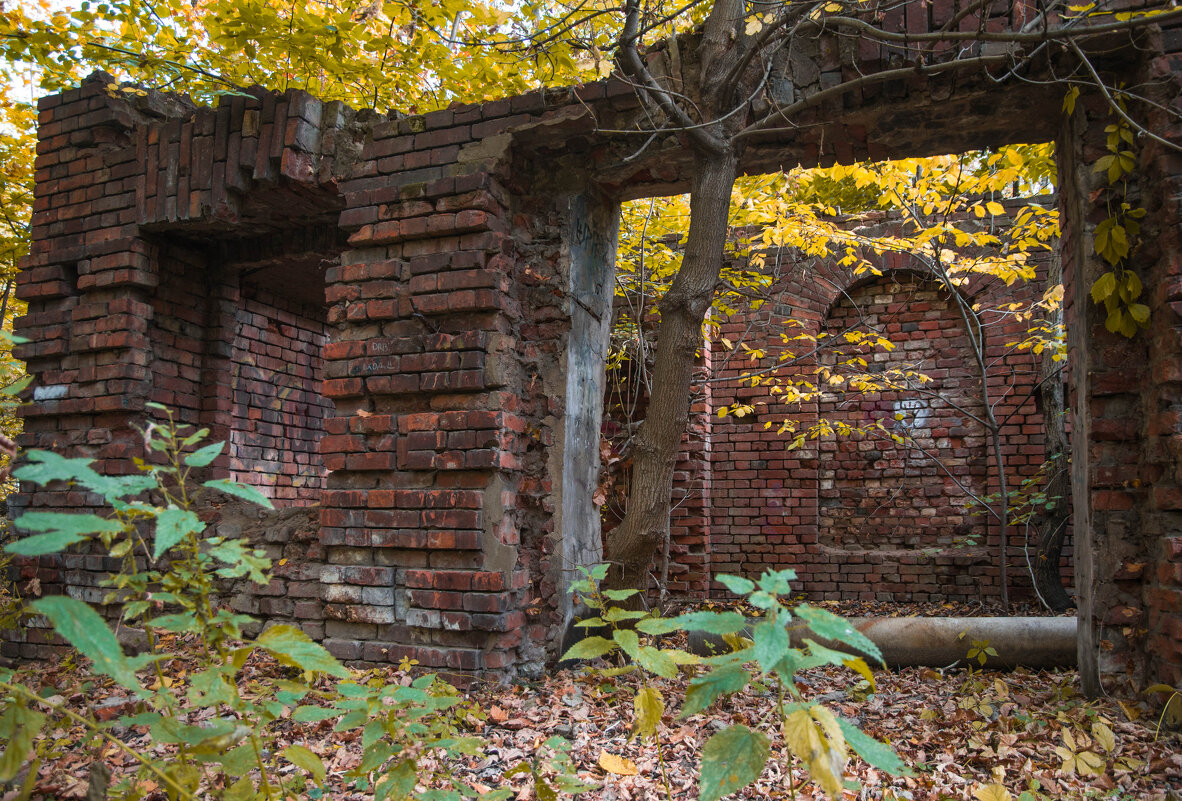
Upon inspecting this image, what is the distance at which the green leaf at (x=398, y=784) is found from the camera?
5.45 feet

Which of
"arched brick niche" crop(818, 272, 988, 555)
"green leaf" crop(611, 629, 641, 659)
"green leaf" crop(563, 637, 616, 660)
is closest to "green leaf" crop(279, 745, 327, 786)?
"green leaf" crop(563, 637, 616, 660)

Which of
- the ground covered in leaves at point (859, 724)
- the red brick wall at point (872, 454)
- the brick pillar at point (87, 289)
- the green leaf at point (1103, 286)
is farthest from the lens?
the red brick wall at point (872, 454)

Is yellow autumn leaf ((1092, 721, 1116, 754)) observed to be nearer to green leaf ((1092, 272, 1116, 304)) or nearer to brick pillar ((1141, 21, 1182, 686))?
brick pillar ((1141, 21, 1182, 686))

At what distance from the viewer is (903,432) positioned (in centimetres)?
718

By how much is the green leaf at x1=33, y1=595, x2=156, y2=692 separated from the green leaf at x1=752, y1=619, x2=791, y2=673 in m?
1.01

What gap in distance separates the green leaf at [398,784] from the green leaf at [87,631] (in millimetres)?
663

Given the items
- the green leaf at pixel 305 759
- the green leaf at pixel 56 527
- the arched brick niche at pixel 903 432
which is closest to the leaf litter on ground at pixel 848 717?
the green leaf at pixel 305 759

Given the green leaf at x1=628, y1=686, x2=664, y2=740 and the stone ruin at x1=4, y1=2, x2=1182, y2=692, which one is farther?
A: the stone ruin at x1=4, y1=2, x2=1182, y2=692

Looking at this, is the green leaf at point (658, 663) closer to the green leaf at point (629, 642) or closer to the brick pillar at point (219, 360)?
the green leaf at point (629, 642)

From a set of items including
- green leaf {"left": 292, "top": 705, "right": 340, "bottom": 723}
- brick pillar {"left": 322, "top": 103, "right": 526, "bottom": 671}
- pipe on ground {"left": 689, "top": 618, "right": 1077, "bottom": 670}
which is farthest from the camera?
pipe on ground {"left": 689, "top": 618, "right": 1077, "bottom": 670}

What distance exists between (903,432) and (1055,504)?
1634 millimetres

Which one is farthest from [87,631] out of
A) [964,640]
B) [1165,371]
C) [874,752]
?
[964,640]

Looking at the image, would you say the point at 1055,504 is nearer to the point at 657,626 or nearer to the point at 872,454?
the point at 872,454

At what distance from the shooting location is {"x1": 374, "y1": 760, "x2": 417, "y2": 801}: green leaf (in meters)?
1.66
